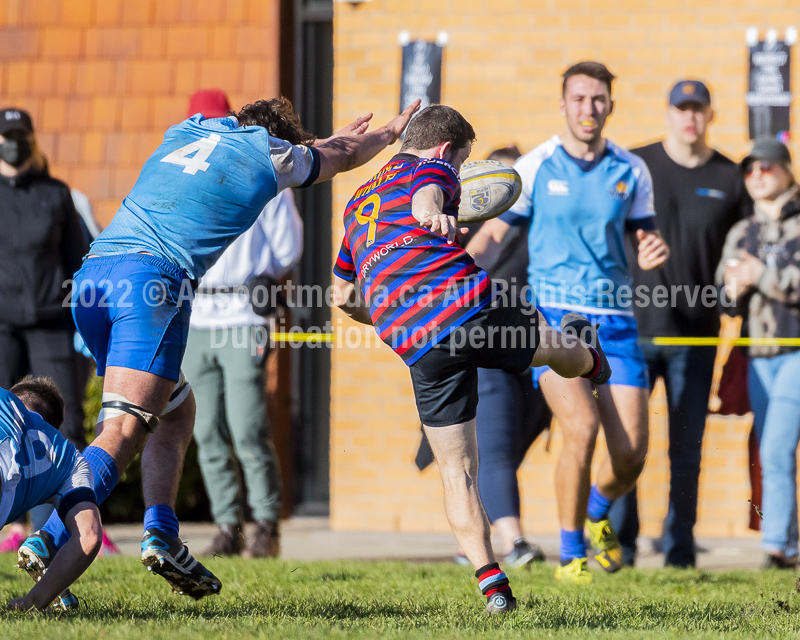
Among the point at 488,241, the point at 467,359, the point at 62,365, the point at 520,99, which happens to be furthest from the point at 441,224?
the point at 520,99

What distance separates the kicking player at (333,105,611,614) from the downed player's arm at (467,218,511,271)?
1423 mm

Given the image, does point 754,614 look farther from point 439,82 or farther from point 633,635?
point 439,82

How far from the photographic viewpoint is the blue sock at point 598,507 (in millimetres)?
6035

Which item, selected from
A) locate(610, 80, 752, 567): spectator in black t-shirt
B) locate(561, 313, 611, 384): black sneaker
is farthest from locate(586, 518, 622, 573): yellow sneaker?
locate(561, 313, 611, 384): black sneaker

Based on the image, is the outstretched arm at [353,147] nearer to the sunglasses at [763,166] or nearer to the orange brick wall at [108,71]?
the sunglasses at [763,166]

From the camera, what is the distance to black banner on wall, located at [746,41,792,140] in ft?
26.4

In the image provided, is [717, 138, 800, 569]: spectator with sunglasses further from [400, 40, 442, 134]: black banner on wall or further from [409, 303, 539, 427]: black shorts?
[409, 303, 539, 427]: black shorts

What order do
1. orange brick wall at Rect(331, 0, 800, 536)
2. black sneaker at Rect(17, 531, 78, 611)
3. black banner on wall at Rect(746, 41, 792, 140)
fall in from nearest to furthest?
1. black sneaker at Rect(17, 531, 78, 611)
2. black banner on wall at Rect(746, 41, 792, 140)
3. orange brick wall at Rect(331, 0, 800, 536)

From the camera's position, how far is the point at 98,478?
13.4ft

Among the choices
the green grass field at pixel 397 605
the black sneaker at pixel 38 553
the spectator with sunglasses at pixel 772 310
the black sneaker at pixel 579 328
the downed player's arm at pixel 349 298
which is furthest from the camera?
the spectator with sunglasses at pixel 772 310

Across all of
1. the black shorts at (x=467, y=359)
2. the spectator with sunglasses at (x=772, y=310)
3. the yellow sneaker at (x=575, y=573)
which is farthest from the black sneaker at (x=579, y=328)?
the spectator with sunglasses at (x=772, y=310)

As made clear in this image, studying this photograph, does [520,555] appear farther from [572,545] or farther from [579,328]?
[579,328]

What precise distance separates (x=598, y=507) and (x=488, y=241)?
5.33ft

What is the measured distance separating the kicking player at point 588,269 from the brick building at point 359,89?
87.9 inches
